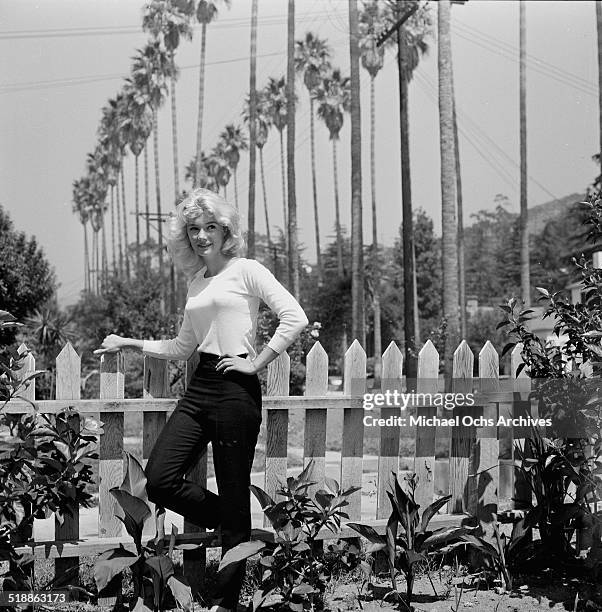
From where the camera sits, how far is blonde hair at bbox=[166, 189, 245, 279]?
3.56 m

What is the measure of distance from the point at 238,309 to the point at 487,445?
1.87 metres

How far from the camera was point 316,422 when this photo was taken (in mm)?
4156

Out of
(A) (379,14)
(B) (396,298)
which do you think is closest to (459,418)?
(A) (379,14)

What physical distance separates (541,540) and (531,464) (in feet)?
Result: 1.29

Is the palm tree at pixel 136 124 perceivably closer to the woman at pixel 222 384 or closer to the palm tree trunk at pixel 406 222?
the palm tree trunk at pixel 406 222

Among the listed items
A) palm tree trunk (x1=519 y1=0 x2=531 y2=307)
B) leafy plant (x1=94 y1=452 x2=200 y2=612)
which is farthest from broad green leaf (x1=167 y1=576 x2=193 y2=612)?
palm tree trunk (x1=519 y1=0 x2=531 y2=307)

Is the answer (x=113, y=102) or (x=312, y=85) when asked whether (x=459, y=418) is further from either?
(x=113, y=102)

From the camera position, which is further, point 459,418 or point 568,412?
point 459,418

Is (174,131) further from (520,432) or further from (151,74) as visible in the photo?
(520,432)

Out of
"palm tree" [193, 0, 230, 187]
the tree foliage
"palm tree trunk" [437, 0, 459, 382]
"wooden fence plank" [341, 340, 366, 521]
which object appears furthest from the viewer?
"palm tree" [193, 0, 230, 187]

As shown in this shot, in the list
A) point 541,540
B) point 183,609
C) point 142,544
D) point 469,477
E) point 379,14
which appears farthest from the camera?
point 379,14

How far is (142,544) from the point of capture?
380 centimetres

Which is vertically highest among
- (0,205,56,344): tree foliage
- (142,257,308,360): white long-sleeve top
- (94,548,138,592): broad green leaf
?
(0,205,56,344): tree foliage

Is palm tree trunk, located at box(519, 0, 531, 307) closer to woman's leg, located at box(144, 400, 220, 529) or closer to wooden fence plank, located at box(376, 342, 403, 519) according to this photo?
wooden fence plank, located at box(376, 342, 403, 519)
